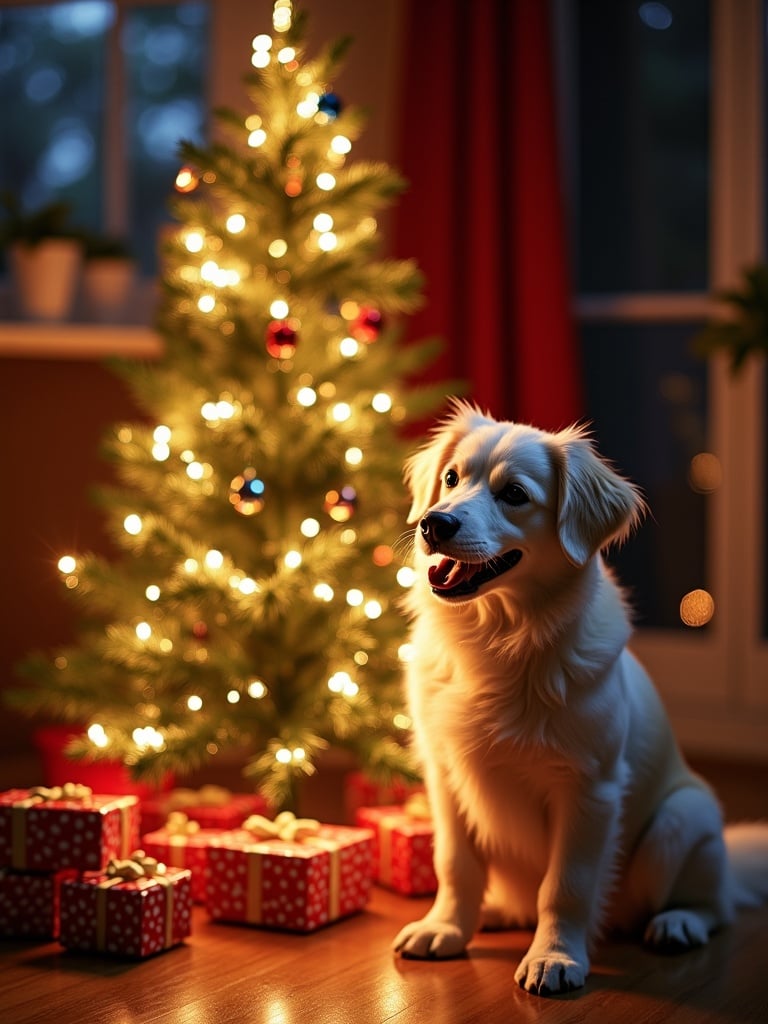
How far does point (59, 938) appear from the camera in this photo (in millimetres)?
2279

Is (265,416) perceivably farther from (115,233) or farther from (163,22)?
(163,22)

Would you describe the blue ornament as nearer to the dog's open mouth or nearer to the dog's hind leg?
the dog's open mouth

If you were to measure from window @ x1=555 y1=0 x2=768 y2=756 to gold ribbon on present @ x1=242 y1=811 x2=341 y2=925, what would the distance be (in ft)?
6.69

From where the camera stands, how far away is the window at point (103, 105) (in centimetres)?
440

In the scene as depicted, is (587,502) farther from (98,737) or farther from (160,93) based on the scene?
(160,93)

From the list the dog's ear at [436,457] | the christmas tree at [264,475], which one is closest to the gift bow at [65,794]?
the christmas tree at [264,475]

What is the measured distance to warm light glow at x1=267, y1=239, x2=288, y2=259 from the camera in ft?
9.21

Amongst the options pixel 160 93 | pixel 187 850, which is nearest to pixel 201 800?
pixel 187 850

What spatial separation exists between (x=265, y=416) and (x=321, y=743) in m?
0.69

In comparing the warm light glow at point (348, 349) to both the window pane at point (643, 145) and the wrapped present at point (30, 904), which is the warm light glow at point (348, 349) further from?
the window pane at point (643, 145)

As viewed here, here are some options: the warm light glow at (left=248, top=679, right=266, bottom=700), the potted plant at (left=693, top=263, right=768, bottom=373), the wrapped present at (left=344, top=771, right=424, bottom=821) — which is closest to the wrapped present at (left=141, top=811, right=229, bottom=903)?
the warm light glow at (left=248, top=679, right=266, bottom=700)

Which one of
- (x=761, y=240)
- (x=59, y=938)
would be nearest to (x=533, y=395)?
(x=761, y=240)

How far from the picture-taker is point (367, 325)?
112 inches

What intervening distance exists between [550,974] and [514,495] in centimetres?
74
